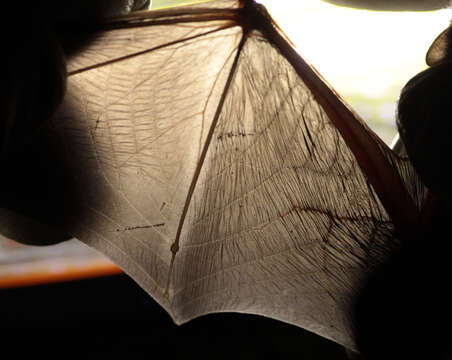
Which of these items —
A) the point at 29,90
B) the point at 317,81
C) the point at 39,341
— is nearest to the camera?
the point at 29,90

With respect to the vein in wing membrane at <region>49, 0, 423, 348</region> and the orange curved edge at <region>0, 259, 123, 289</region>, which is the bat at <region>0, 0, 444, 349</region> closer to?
the vein in wing membrane at <region>49, 0, 423, 348</region>

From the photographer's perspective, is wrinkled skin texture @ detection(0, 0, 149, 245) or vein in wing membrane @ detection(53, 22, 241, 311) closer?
wrinkled skin texture @ detection(0, 0, 149, 245)

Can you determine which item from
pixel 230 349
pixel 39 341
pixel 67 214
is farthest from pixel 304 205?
pixel 39 341

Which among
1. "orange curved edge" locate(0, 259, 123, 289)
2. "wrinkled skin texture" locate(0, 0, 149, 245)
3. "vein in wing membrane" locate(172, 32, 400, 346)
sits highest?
"wrinkled skin texture" locate(0, 0, 149, 245)

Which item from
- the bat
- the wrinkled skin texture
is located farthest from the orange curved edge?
the wrinkled skin texture

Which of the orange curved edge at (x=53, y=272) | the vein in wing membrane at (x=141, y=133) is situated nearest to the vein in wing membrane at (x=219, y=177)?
the vein in wing membrane at (x=141, y=133)

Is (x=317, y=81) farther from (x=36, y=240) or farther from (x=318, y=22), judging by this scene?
(x=36, y=240)

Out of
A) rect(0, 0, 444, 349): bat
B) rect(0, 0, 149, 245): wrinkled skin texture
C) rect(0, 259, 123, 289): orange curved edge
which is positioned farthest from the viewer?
rect(0, 259, 123, 289): orange curved edge

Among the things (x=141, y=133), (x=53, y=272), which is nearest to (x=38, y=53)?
(x=141, y=133)
